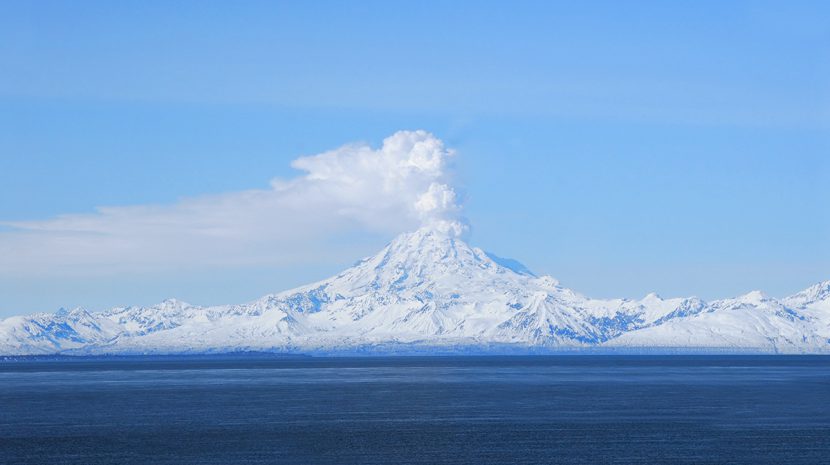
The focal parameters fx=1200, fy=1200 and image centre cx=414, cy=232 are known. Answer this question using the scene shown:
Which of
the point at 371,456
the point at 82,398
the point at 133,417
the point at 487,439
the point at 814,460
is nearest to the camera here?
the point at 814,460

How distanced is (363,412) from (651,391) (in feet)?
205

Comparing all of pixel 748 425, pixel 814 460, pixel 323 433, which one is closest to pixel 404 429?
pixel 323 433

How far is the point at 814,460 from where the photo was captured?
86.6 m

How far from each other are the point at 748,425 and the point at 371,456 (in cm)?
4135

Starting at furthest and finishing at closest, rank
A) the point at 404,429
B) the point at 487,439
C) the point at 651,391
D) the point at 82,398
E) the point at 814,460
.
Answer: the point at 651,391 < the point at 82,398 < the point at 404,429 < the point at 487,439 < the point at 814,460

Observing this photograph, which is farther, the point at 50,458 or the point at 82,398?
the point at 82,398

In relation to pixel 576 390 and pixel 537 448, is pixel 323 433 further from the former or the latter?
pixel 576 390

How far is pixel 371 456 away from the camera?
92312 millimetres

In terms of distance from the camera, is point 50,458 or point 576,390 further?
point 576,390

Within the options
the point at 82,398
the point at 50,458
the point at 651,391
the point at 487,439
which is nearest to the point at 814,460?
the point at 487,439

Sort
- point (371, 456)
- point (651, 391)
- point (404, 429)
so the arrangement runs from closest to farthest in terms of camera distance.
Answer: point (371, 456)
point (404, 429)
point (651, 391)

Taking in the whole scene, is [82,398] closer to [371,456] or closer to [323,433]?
[323,433]

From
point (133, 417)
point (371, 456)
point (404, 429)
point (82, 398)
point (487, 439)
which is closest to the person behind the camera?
point (371, 456)

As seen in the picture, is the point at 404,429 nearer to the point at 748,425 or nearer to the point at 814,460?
the point at 748,425
